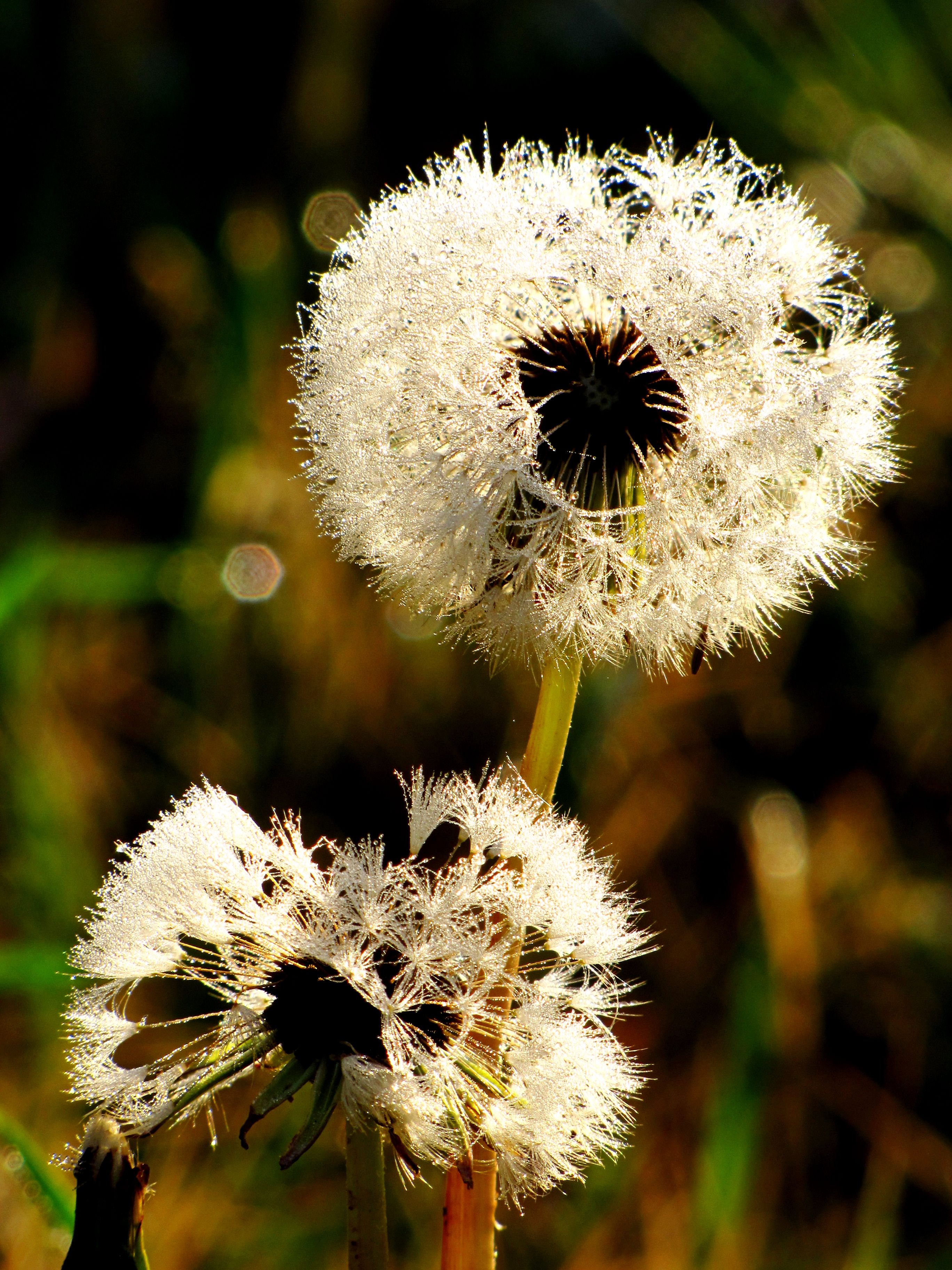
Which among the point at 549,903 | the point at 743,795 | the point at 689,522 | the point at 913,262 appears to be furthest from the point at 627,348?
the point at 913,262

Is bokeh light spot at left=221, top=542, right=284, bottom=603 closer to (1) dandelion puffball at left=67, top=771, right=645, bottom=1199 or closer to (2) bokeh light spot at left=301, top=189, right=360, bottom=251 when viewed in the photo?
(2) bokeh light spot at left=301, top=189, right=360, bottom=251

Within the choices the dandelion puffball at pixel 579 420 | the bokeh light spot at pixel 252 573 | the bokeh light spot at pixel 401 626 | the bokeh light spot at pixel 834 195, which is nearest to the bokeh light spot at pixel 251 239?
the bokeh light spot at pixel 252 573

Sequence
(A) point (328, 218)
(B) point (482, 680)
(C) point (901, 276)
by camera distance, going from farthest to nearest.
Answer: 1. (A) point (328, 218)
2. (C) point (901, 276)
3. (B) point (482, 680)

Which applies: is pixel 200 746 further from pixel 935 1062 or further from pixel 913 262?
pixel 913 262

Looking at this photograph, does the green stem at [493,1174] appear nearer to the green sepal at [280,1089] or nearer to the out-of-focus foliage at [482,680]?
the green sepal at [280,1089]

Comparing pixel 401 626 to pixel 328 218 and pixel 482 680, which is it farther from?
pixel 328 218

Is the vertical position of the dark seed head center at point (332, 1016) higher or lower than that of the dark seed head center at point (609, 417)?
lower

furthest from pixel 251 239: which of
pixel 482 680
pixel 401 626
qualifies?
pixel 482 680
